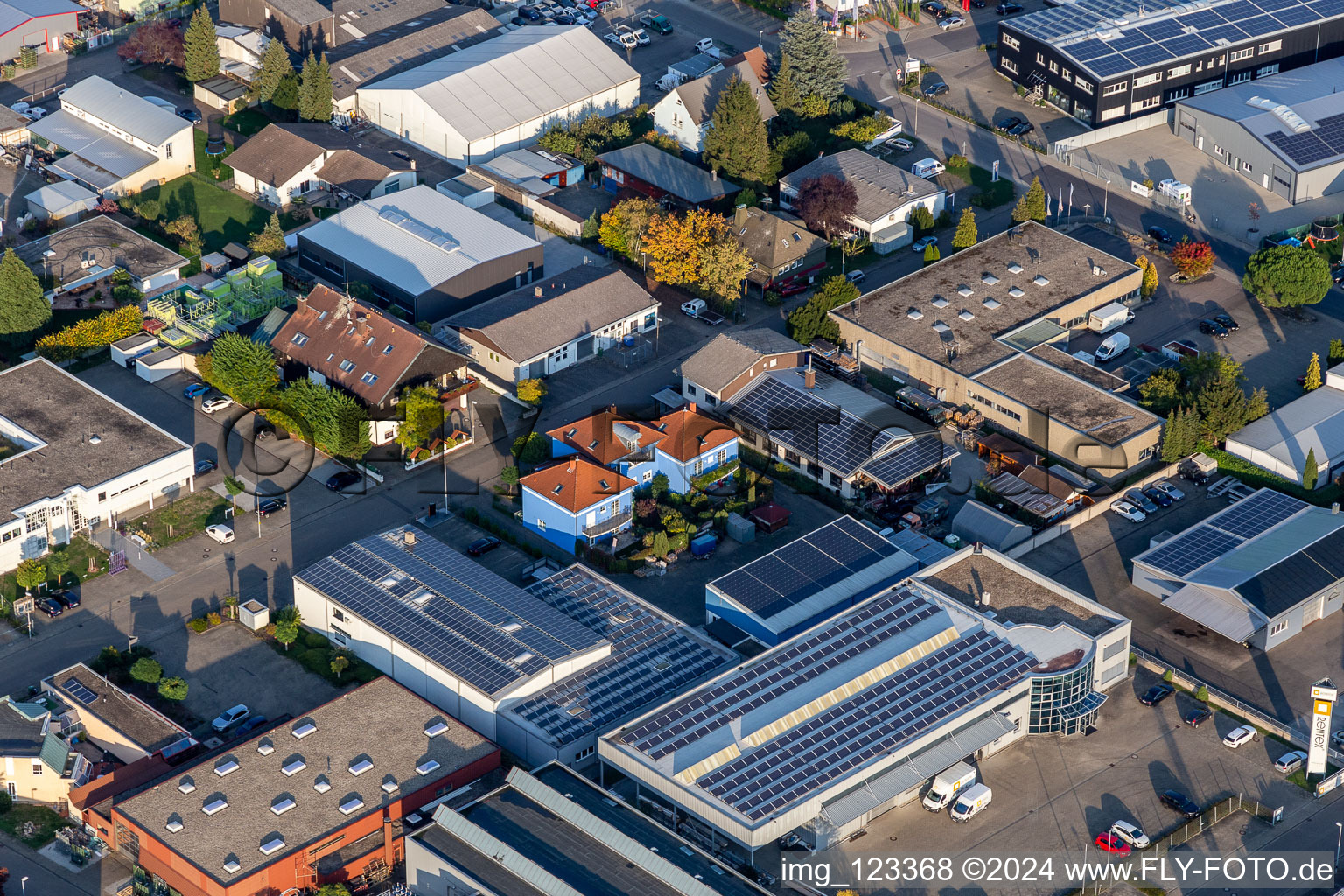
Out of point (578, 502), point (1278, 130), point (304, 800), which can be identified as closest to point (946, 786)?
point (578, 502)

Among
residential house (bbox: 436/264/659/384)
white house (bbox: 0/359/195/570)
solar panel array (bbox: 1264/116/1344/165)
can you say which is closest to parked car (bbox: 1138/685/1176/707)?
residential house (bbox: 436/264/659/384)

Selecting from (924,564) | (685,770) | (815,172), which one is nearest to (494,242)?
(815,172)

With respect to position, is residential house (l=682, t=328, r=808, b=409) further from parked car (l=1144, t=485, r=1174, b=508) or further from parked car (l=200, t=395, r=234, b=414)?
parked car (l=200, t=395, r=234, b=414)

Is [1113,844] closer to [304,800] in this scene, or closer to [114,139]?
[304,800]

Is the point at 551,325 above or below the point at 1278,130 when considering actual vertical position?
below

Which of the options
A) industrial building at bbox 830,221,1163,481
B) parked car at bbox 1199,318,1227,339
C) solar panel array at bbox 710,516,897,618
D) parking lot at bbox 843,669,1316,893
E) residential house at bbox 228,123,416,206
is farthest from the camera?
residential house at bbox 228,123,416,206

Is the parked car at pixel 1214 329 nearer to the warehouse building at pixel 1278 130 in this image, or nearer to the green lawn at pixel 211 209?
the warehouse building at pixel 1278 130
